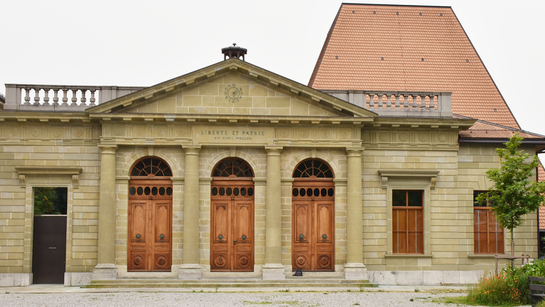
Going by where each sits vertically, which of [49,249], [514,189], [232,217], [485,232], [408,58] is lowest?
[49,249]

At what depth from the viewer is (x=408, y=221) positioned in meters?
22.7

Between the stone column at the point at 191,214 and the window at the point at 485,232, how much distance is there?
10.1 metres

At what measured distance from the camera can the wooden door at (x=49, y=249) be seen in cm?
2172

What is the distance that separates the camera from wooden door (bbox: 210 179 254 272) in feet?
72.2

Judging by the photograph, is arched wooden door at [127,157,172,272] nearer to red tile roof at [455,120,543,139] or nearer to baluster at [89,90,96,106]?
baluster at [89,90,96,106]

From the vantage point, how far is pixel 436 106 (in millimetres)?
23203

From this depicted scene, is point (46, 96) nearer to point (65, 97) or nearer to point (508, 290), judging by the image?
point (65, 97)

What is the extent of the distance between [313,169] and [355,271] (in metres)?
3.90

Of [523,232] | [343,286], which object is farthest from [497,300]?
[523,232]

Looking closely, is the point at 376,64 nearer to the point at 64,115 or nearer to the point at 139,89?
the point at 139,89

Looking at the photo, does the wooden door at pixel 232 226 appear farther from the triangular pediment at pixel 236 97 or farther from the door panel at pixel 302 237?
the triangular pediment at pixel 236 97

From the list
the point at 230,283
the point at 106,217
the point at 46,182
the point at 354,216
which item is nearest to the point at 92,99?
the point at 46,182

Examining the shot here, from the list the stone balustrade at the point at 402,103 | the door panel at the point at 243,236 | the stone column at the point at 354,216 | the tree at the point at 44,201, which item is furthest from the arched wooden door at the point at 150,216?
the stone balustrade at the point at 402,103

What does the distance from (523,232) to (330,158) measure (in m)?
7.63
